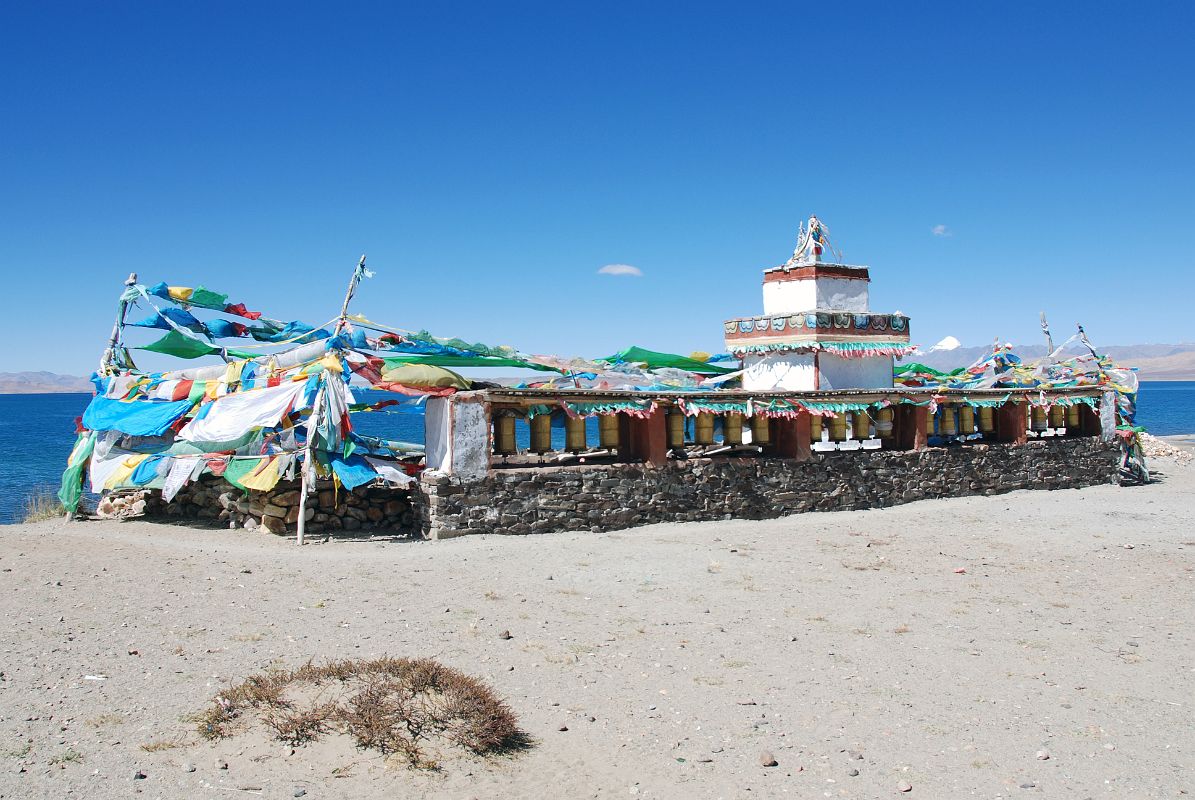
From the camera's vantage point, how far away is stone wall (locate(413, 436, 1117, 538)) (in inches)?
540

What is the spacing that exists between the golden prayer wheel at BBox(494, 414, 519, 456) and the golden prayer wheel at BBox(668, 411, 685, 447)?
3.06 metres

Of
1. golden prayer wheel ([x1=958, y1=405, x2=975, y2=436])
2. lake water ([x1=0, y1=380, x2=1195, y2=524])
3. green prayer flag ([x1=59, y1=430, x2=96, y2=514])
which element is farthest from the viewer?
lake water ([x1=0, y1=380, x2=1195, y2=524])

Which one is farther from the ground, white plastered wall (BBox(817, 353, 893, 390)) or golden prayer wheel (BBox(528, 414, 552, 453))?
white plastered wall (BBox(817, 353, 893, 390))

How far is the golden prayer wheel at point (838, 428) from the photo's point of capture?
17328mm

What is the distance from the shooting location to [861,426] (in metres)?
17.8

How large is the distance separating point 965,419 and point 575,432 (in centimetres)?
994

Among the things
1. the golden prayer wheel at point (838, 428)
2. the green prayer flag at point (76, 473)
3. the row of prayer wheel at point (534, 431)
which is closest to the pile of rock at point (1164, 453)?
the golden prayer wheel at point (838, 428)

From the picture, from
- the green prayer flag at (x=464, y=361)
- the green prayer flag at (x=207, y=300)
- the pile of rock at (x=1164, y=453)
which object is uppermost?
the green prayer flag at (x=207, y=300)

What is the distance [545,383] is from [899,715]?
353 inches

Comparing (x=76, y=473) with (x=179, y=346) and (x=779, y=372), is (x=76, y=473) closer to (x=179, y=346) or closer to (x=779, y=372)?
(x=179, y=346)

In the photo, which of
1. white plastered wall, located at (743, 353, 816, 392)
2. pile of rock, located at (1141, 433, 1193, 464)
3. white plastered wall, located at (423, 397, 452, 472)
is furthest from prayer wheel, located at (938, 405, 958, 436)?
pile of rock, located at (1141, 433, 1193, 464)

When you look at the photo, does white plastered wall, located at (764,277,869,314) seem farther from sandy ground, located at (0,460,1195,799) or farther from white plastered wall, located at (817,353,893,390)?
sandy ground, located at (0,460,1195,799)

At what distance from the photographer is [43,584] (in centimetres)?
1038

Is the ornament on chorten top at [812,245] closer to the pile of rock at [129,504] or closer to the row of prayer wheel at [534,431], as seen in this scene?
the row of prayer wheel at [534,431]
